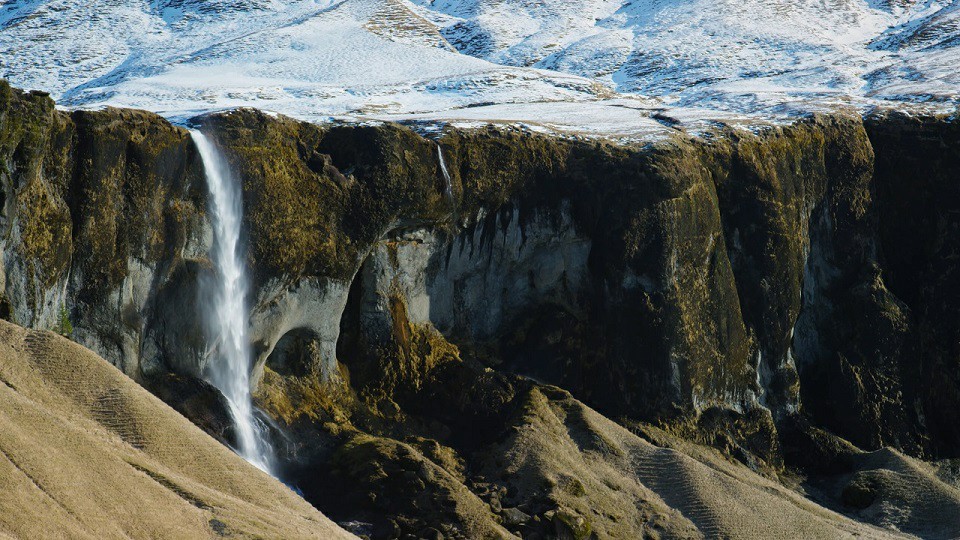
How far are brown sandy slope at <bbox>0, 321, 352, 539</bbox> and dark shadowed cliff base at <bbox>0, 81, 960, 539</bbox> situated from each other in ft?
13.9

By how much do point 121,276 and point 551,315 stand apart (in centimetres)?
1539

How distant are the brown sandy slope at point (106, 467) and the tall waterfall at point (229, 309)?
6.36 meters

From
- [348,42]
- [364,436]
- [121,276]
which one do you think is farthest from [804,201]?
[348,42]

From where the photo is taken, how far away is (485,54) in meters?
92.5

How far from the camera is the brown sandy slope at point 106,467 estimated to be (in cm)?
2039

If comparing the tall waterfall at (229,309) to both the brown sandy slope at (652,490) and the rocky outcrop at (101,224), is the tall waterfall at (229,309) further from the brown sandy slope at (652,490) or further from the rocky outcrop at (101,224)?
the brown sandy slope at (652,490)

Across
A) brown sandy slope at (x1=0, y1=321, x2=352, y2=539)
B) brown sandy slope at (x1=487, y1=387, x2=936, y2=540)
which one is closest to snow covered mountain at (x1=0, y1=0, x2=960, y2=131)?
brown sandy slope at (x1=487, y1=387, x2=936, y2=540)

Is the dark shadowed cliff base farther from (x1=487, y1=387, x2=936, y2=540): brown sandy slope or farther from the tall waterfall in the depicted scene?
the tall waterfall

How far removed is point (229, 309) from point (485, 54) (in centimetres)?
6085

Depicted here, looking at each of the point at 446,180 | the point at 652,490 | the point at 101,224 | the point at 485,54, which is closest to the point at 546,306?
the point at 446,180

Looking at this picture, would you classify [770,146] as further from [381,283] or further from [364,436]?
[364,436]

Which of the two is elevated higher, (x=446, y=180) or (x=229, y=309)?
(x=446, y=180)

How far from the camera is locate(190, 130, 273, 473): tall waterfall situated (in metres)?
33.7

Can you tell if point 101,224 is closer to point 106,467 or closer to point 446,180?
point 106,467
